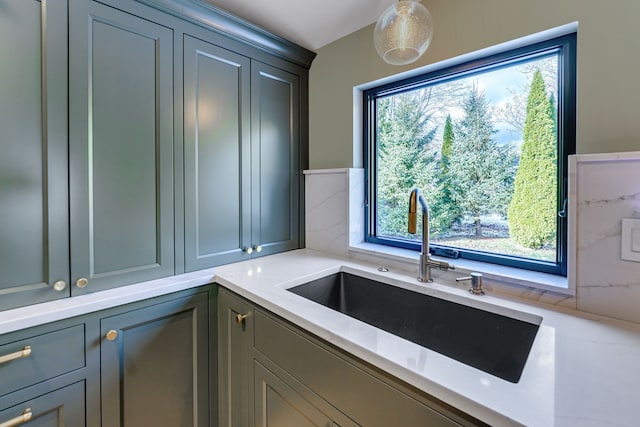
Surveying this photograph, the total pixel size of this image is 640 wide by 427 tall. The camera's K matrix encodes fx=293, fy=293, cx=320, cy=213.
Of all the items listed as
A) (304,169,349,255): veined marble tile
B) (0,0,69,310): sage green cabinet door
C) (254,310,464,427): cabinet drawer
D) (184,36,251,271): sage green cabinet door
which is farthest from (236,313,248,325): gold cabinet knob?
(304,169,349,255): veined marble tile

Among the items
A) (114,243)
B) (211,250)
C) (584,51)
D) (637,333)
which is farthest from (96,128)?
(637,333)

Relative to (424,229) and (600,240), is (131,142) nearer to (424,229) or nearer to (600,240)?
(424,229)

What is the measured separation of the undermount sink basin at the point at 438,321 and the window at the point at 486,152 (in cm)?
33

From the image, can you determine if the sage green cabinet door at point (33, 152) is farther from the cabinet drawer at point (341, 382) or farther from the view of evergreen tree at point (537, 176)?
the view of evergreen tree at point (537, 176)

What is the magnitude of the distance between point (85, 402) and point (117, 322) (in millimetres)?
274

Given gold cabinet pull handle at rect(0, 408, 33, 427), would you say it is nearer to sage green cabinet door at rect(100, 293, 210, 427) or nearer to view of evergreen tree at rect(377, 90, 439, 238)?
sage green cabinet door at rect(100, 293, 210, 427)

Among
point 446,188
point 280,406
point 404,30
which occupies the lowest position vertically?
point 280,406

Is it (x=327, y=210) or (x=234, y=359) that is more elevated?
(x=327, y=210)

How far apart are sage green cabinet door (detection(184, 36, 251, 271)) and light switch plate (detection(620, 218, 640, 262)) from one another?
1.53 meters

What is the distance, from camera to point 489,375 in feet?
2.10

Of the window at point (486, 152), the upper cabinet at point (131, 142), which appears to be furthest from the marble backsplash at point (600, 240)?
the upper cabinet at point (131, 142)

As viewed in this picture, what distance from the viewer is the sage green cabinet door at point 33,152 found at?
97 cm

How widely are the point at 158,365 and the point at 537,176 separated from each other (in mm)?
1733

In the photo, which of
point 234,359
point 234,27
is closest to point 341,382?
point 234,359
